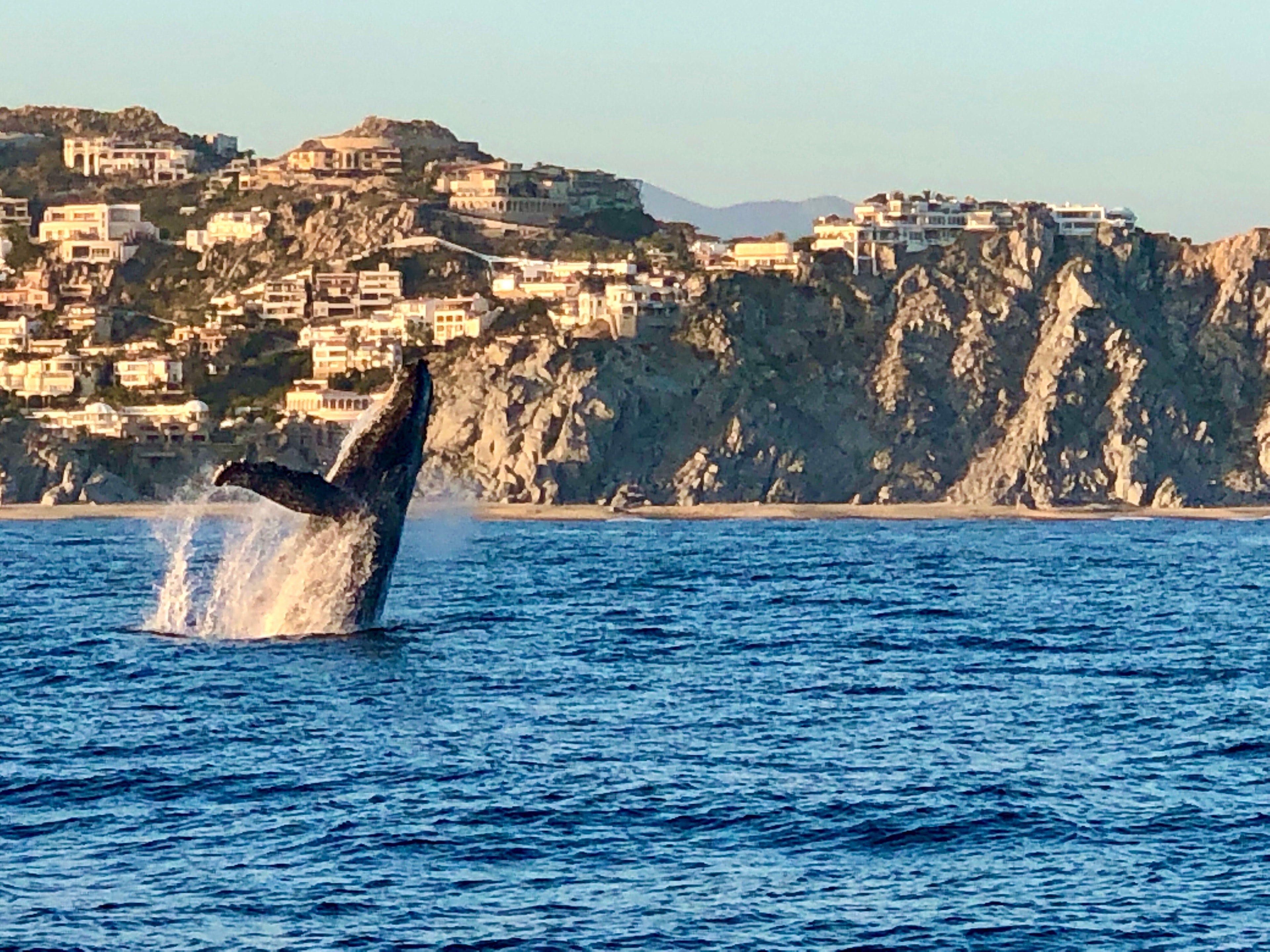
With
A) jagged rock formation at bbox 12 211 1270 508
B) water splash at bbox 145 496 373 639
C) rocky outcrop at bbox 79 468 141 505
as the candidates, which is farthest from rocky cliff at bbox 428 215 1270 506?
water splash at bbox 145 496 373 639

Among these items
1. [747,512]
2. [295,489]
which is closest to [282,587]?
[295,489]

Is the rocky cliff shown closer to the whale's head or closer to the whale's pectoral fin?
the whale's head

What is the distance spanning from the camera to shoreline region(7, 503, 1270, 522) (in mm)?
177375

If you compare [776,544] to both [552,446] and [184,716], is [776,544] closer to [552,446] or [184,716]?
[552,446]

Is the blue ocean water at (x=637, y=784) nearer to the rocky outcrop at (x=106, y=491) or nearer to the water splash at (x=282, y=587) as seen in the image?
the water splash at (x=282, y=587)

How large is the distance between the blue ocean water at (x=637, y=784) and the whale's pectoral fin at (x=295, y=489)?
322cm

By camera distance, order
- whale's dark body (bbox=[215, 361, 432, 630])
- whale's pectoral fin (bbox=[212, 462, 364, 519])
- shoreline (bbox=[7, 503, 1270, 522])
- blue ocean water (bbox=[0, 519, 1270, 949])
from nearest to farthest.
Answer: blue ocean water (bbox=[0, 519, 1270, 949]), whale's pectoral fin (bbox=[212, 462, 364, 519]), whale's dark body (bbox=[215, 361, 432, 630]), shoreline (bbox=[7, 503, 1270, 522])

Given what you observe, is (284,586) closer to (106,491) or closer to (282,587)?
(282,587)

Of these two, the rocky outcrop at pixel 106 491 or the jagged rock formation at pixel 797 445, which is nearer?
the rocky outcrop at pixel 106 491

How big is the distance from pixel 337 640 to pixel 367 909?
25.7m

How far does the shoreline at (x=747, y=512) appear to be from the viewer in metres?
177

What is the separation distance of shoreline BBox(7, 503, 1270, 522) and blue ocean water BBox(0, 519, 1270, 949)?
104 metres

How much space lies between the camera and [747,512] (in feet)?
597

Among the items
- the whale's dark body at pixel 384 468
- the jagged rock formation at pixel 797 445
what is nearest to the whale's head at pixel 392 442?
the whale's dark body at pixel 384 468
